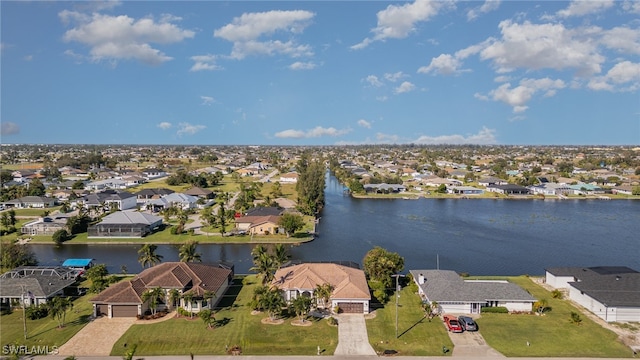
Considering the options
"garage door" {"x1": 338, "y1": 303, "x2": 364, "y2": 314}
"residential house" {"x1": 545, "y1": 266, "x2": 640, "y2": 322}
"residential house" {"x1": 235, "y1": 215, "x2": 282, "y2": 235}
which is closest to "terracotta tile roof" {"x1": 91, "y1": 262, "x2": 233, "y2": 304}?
"garage door" {"x1": 338, "y1": 303, "x2": 364, "y2": 314}

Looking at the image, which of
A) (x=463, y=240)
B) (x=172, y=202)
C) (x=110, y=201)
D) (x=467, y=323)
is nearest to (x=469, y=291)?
(x=467, y=323)

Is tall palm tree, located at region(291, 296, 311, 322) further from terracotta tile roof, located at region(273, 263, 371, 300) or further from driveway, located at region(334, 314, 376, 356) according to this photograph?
driveway, located at region(334, 314, 376, 356)

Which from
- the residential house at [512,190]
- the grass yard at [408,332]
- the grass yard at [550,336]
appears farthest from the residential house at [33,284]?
the residential house at [512,190]

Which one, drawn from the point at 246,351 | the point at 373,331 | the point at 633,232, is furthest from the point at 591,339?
the point at 633,232

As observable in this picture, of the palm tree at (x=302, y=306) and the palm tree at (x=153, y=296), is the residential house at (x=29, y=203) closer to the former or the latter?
the palm tree at (x=153, y=296)

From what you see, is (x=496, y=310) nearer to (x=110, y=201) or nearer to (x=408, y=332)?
(x=408, y=332)

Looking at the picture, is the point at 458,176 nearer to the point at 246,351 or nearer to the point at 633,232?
the point at 633,232

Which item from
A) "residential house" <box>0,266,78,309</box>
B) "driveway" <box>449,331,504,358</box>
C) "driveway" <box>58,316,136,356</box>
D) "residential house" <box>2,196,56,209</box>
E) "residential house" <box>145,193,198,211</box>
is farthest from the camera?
"residential house" <box>2,196,56,209</box>
